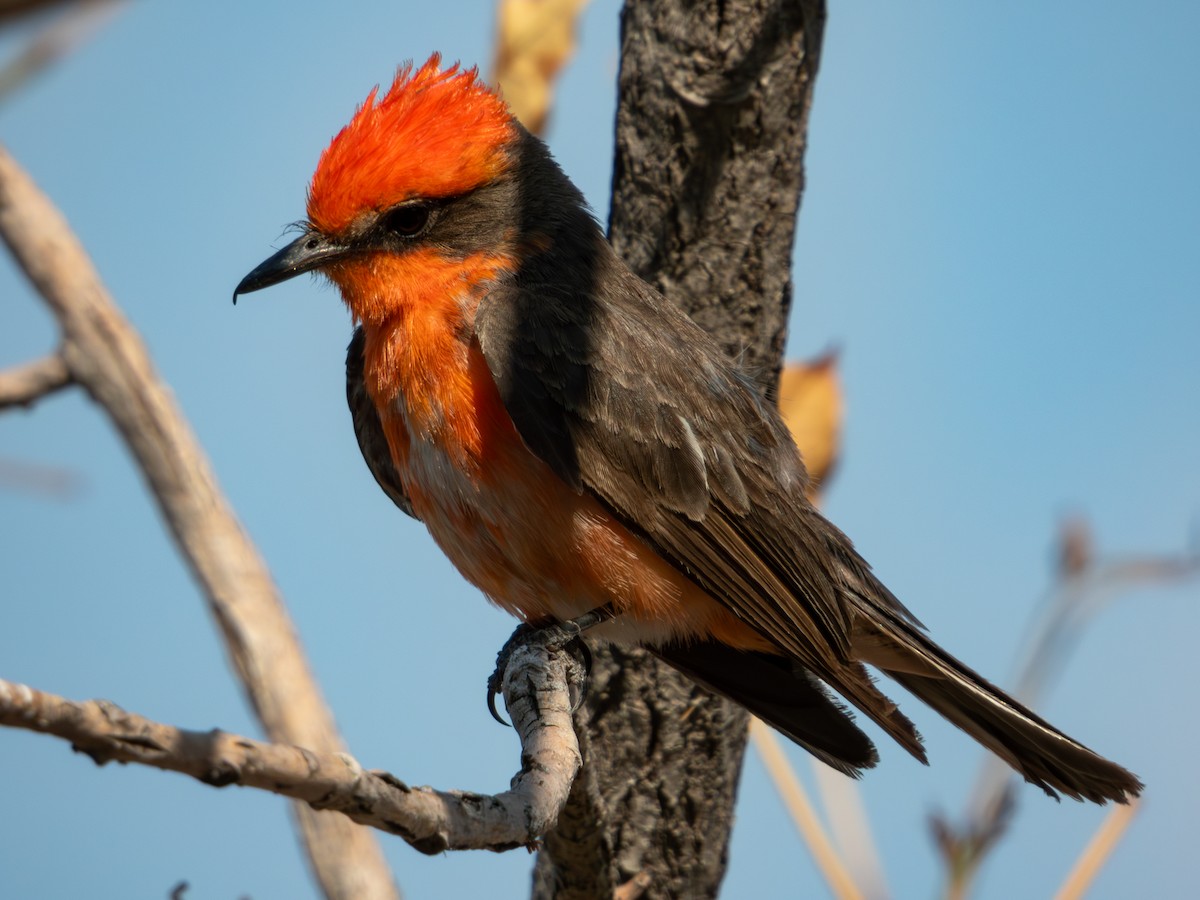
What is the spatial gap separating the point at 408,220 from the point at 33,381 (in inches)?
52.5

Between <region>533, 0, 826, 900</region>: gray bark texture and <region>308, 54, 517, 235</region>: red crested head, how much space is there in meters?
0.60

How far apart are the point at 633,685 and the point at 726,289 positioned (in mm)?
1454

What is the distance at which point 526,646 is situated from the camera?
12.8 feet

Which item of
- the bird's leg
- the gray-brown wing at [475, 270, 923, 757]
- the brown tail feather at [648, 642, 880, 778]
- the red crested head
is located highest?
the red crested head

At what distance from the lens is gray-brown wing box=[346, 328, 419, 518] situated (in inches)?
179

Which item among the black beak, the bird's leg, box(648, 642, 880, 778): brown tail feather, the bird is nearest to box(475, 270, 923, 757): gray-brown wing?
the bird

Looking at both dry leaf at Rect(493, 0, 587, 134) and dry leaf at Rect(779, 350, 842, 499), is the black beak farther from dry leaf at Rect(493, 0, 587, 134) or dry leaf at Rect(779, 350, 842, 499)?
dry leaf at Rect(779, 350, 842, 499)

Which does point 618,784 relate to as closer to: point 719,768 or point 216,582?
point 719,768

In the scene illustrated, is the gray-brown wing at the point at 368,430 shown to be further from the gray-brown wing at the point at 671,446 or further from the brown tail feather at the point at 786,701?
the brown tail feather at the point at 786,701

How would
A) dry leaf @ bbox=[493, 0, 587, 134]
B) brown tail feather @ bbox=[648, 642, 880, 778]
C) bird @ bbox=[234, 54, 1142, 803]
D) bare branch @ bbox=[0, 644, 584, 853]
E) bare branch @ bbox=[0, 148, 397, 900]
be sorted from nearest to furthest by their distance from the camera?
bare branch @ bbox=[0, 644, 584, 853], bare branch @ bbox=[0, 148, 397, 900], bird @ bbox=[234, 54, 1142, 803], brown tail feather @ bbox=[648, 642, 880, 778], dry leaf @ bbox=[493, 0, 587, 134]

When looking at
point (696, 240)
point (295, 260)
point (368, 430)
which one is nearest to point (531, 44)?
point (696, 240)

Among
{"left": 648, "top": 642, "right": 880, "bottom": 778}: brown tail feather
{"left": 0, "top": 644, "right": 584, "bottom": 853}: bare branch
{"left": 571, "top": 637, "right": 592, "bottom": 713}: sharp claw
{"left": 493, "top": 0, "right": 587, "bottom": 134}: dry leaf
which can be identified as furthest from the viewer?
{"left": 493, "top": 0, "right": 587, "bottom": 134}: dry leaf

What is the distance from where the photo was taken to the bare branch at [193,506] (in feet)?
12.0

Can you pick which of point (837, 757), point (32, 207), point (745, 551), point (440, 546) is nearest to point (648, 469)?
point (745, 551)
